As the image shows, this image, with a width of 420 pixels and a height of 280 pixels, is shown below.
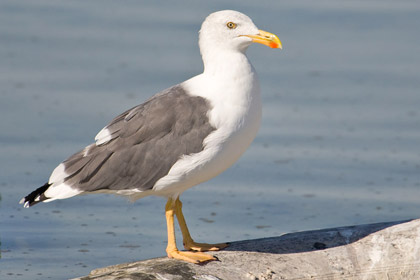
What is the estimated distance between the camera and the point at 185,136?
7207 millimetres

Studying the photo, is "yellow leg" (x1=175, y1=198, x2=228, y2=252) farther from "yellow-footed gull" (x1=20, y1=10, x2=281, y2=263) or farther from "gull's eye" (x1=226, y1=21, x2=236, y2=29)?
"gull's eye" (x1=226, y1=21, x2=236, y2=29)

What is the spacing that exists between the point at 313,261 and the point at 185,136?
1290 millimetres

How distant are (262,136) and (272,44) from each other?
3.59 m

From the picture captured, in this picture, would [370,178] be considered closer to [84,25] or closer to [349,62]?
[349,62]

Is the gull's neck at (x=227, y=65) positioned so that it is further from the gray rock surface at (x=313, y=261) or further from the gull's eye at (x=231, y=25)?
the gray rock surface at (x=313, y=261)

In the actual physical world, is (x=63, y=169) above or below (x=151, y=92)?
below

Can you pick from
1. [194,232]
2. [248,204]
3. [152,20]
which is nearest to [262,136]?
[248,204]

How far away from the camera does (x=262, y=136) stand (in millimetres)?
10898

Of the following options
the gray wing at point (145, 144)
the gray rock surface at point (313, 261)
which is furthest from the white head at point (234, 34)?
the gray rock surface at point (313, 261)

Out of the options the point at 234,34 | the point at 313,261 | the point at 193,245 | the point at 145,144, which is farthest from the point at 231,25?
the point at 313,261

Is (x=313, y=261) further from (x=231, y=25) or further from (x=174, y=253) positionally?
(x=231, y=25)

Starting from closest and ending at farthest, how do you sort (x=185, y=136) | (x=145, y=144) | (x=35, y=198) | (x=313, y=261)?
(x=313, y=261), (x=185, y=136), (x=145, y=144), (x=35, y=198)

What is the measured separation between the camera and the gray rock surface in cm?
678

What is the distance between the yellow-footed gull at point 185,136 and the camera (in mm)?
7078
